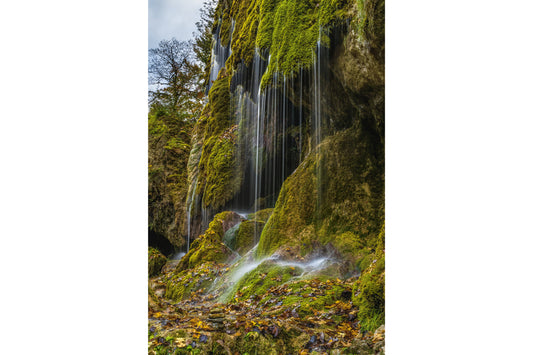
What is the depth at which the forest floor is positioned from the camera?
109 inches

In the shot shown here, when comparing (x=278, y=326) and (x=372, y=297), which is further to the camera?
(x=278, y=326)

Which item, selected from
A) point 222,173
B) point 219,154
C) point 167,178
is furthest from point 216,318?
point 167,178

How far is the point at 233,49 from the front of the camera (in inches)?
254

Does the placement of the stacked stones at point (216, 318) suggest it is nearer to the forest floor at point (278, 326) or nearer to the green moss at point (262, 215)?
the forest floor at point (278, 326)

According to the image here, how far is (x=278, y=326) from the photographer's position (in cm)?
293

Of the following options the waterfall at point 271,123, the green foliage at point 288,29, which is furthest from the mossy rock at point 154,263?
the green foliage at point 288,29

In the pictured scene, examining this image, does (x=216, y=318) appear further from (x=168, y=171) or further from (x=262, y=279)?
(x=168, y=171)

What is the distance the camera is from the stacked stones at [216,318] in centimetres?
303

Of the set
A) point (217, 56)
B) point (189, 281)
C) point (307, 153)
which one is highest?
point (217, 56)

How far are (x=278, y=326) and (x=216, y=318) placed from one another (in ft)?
2.06

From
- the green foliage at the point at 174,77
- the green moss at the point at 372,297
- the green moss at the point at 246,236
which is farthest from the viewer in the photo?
the green foliage at the point at 174,77

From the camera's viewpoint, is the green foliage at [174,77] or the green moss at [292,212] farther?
the green foliage at [174,77]
